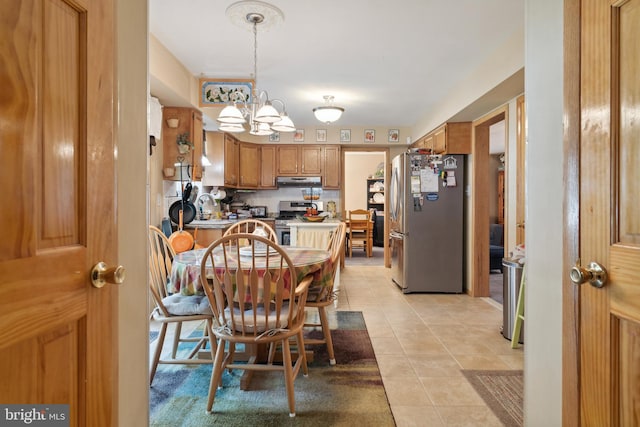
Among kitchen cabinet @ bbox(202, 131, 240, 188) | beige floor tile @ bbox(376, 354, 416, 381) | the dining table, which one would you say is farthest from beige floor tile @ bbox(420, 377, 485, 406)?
kitchen cabinet @ bbox(202, 131, 240, 188)

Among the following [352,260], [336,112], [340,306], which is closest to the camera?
[340,306]

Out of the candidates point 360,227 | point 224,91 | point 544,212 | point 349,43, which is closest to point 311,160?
point 360,227

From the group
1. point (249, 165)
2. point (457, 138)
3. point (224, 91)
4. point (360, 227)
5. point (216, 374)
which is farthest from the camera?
point (360, 227)

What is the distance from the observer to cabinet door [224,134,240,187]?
4.95 m

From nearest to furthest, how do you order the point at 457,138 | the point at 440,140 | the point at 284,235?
the point at 457,138, the point at 440,140, the point at 284,235

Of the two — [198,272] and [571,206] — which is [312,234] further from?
[571,206]

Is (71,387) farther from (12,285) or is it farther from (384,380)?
(384,380)

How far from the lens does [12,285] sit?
651mm

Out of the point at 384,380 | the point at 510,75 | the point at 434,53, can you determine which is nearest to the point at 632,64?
the point at 384,380

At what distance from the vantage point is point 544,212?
4.13 ft

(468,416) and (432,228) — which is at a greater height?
(432,228)

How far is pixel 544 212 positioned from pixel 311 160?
4.89 m

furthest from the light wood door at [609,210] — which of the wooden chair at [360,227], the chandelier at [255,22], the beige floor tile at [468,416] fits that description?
the wooden chair at [360,227]

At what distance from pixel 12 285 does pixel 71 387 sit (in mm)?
Answer: 296
